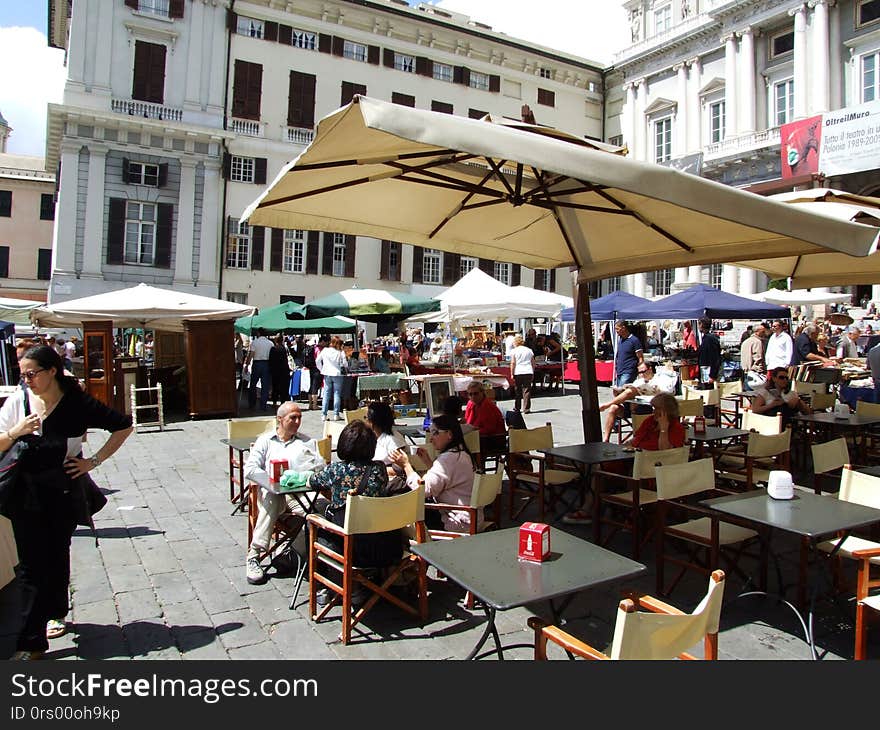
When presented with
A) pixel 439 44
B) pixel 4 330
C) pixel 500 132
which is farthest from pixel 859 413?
pixel 439 44

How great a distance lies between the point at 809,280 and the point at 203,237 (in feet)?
76.6

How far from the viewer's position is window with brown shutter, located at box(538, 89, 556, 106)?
114 ft

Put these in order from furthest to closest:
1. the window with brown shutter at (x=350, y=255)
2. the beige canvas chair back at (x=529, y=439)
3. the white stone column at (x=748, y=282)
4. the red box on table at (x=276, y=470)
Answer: the window with brown shutter at (x=350, y=255), the white stone column at (x=748, y=282), the beige canvas chair back at (x=529, y=439), the red box on table at (x=276, y=470)

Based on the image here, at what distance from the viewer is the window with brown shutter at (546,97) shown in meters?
34.6

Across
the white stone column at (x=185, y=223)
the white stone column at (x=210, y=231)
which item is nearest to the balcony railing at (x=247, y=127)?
the white stone column at (x=210, y=231)

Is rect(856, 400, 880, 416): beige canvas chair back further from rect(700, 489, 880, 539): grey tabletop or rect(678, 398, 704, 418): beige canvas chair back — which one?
rect(700, 489, 880, 539): grey tabletop

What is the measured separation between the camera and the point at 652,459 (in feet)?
15.1

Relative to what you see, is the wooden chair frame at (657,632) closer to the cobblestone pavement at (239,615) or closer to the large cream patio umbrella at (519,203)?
the cobblestone pavement at (239,615)

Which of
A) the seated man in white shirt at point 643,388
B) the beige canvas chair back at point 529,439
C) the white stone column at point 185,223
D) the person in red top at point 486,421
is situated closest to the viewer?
the beige canvas chair back at point 529,439

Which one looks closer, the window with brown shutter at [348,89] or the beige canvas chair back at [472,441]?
the beige canvas chair back at [472,441]

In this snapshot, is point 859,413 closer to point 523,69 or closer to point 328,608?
point 328,608

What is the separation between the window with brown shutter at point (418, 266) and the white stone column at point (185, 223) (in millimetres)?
10201

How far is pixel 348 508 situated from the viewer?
10.7 ft

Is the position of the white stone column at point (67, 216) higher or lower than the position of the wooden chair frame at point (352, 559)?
higher
